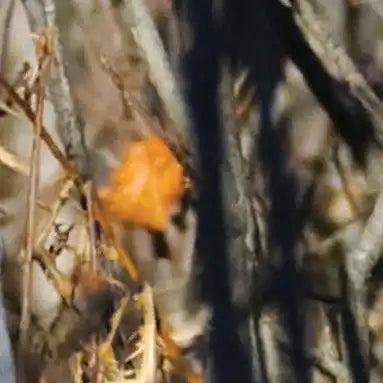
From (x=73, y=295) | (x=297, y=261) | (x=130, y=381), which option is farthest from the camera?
(x=297, y=261)

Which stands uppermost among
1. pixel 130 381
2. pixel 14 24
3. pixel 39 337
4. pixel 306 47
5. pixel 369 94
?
pixel 14 24

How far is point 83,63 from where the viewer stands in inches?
57.6

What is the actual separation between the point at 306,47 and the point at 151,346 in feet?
1.48

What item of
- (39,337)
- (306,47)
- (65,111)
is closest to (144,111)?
(65,111)

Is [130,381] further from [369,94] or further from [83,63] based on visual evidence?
[83,63]

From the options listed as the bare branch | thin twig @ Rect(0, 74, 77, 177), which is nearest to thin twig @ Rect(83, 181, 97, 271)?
thin twig @ Rect(0, 74, 77, 177)

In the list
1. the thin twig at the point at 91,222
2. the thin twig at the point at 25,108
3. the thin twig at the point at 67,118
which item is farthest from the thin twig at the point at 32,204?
the thin twig at the point at 67,118

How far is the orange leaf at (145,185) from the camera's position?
1.24 meters

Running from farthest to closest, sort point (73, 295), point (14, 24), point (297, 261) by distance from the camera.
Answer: point (14, 24) → point (297, 261) → point (73, 295)

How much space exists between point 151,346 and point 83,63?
49 centimetres

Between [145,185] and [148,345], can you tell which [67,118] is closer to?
[145,185]

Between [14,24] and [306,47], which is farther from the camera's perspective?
[14,24]

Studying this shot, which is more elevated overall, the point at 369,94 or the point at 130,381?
the point at 369,94

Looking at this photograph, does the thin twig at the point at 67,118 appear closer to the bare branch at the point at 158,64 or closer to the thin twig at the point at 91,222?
the thin twig at the point at 91,222
